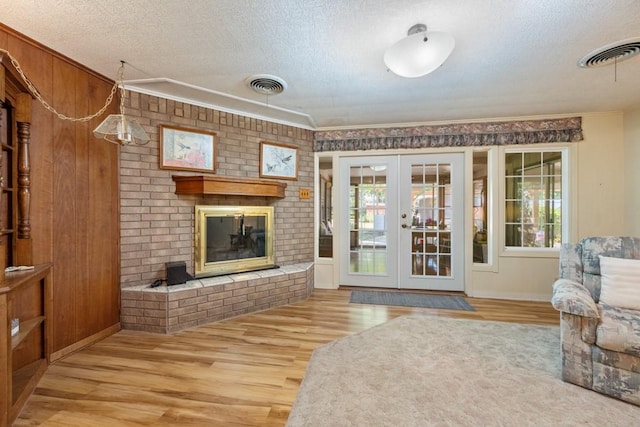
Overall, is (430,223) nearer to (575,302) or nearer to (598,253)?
(598,253)

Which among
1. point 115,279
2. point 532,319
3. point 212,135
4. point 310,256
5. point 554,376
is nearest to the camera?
point 554,376

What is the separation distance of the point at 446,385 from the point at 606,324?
1010 mm

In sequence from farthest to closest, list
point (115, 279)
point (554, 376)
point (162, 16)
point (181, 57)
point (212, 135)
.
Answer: point (212, 135)
point (115, 279)
point (181, 57)
point (554, 376)
point (162, 16)

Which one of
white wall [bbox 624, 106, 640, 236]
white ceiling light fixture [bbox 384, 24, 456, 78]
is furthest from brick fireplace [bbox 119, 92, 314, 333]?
white wall [bbox 624, 106, 640, 236]

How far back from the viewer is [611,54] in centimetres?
201

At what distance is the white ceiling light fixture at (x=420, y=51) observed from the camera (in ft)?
5.14

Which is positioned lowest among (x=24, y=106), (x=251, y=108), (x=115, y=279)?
(x=115, y=279)

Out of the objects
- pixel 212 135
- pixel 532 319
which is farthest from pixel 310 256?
pixel 532 319

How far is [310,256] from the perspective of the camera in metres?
3.75

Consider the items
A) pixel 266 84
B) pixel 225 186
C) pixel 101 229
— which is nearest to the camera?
pixel 101 229

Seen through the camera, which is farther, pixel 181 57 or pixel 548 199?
pixel 548 199

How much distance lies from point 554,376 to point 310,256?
2.62 meters

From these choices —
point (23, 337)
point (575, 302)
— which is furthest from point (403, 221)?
point (23, 337)

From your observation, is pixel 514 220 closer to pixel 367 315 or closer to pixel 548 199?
pixel 548 199
